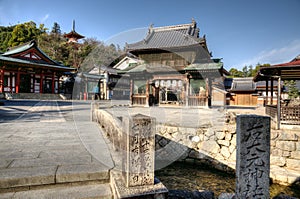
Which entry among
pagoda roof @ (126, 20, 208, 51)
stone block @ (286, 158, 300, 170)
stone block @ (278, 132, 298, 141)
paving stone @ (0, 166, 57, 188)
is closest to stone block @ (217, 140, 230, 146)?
stone block @ (278, 132, 298, 141)

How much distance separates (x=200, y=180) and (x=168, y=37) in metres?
17.4

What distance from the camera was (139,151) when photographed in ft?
7.48

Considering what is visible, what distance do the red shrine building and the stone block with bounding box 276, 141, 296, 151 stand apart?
2680cm

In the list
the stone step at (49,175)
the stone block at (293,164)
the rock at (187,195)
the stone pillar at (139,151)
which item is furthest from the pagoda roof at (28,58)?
the stone block at (293,164)

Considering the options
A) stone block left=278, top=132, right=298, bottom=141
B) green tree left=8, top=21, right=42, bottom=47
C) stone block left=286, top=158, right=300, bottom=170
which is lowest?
stone block left=286, top=158, right=300, bottom=170

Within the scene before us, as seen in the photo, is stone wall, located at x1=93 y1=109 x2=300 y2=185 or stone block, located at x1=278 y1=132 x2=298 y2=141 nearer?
stone wall, located at x1=93 y1=109 x2=300 y2=185

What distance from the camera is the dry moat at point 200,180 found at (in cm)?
549

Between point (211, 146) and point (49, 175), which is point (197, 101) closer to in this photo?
point (211, 146)

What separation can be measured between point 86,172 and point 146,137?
112 cm

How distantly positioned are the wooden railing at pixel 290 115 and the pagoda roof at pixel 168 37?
10.7 meters

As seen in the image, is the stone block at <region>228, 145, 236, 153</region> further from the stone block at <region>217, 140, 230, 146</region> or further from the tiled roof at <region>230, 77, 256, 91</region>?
the tiled roof at <region>230, 77, 256, 91</region>

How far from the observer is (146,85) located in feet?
56.7

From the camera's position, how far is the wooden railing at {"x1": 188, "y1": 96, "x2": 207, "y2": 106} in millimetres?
15242

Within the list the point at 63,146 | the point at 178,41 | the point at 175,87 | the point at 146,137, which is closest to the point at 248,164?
the point at 146,137
